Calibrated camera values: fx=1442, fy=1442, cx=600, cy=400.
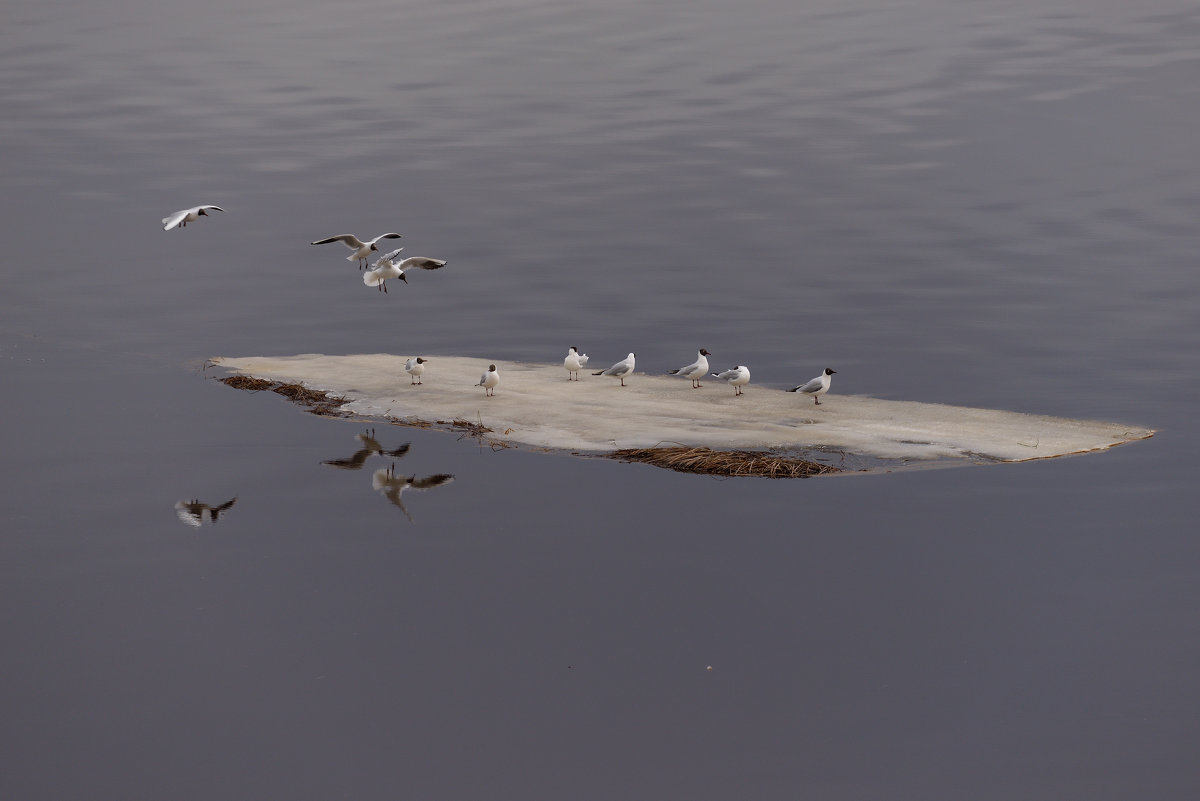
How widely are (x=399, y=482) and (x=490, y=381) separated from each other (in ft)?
12.0

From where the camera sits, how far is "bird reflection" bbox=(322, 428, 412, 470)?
20938 mm

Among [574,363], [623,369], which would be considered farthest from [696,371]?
[574,363]

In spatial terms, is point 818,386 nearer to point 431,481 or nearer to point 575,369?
point 575,369

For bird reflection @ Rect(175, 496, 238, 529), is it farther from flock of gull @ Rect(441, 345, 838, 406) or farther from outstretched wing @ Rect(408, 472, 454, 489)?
flock of gull @ Rect(441, 345, 838, 406)

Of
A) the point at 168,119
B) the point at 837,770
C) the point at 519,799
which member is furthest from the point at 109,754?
the point at 168,119

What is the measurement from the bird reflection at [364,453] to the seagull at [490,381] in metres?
2.14

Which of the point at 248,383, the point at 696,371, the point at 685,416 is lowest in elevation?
the point at 685,416

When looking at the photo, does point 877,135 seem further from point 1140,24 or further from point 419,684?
point 419,684

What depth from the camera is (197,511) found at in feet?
63.6

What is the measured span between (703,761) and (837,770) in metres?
1.16

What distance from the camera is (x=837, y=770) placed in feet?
41.0

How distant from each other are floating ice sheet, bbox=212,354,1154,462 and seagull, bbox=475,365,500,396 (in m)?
0.19

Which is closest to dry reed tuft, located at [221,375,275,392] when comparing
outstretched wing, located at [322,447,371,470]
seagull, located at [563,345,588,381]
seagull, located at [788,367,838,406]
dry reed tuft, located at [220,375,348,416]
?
dry reed tuft, located at [220,375,348,416]

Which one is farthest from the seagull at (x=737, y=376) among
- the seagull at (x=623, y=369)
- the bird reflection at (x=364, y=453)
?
the bird reflection at (x=364, y=453)
